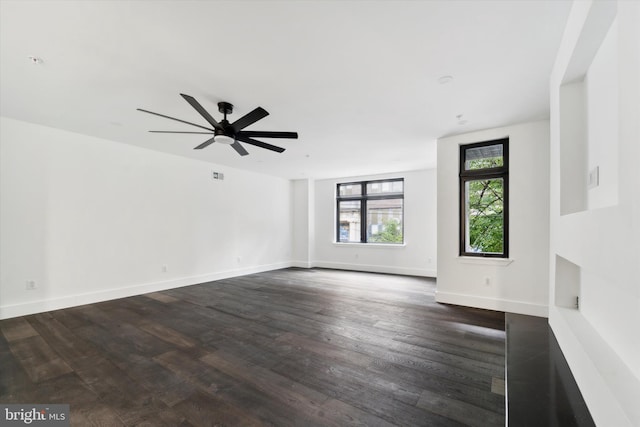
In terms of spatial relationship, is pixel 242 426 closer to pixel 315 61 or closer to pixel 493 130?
pixel 315 61

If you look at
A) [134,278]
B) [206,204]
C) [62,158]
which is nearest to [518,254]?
[206,204]

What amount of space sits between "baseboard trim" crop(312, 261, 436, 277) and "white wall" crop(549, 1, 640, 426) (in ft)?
14.9

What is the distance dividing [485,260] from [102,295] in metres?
6.09

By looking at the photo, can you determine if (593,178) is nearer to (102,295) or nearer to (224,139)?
(224,139)

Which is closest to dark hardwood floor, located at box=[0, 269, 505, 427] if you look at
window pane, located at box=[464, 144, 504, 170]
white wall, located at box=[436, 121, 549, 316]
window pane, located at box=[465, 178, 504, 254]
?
white wall, located at box=[436, 121, 549, 316]

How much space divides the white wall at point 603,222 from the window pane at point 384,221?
194 inches

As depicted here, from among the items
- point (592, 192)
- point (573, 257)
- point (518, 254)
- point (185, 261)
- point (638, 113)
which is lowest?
point (185, 261)

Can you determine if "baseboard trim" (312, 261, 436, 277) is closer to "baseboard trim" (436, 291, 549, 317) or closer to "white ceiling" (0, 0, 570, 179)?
"baseboard trim" (436, 291, 549, 317)

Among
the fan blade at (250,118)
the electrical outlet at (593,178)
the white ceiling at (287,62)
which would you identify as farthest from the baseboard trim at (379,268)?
the fan blade at (250,118)

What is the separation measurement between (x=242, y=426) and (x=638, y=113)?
229cm

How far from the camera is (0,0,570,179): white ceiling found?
1750 millimetres

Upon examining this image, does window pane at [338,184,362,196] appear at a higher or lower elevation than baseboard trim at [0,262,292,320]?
higher

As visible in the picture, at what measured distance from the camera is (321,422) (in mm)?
1647

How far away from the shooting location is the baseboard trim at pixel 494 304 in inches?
138
